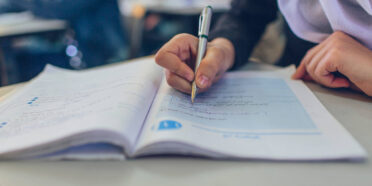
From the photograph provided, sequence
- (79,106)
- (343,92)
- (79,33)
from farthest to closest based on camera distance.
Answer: (79,33) < (343,92) < (79,106)

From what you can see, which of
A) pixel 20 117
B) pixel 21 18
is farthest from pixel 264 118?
pixel 21 18

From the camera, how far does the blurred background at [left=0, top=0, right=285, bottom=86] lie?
1.17m

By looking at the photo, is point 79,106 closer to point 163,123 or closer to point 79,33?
point 163,123

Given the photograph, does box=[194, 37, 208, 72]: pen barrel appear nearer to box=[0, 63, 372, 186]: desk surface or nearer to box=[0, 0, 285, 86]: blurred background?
box=[0, 63, 372, 186]: desk surface

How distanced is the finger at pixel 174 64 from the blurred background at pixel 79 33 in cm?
69

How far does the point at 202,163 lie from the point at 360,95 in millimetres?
355

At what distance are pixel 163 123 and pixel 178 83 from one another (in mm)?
131

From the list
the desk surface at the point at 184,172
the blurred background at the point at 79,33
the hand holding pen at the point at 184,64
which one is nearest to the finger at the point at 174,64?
the hand holding pen at the point at 184,64

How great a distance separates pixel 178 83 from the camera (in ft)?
1.45

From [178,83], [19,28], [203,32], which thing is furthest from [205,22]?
[19,28]

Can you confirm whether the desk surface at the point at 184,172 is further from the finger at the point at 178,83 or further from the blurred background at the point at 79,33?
the blurred background at the point at 79,33

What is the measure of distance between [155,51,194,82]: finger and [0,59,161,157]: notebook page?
52 millimetres

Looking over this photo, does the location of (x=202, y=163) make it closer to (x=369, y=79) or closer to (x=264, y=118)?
(x=264, y=118)

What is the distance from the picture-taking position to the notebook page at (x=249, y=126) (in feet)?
0.96
